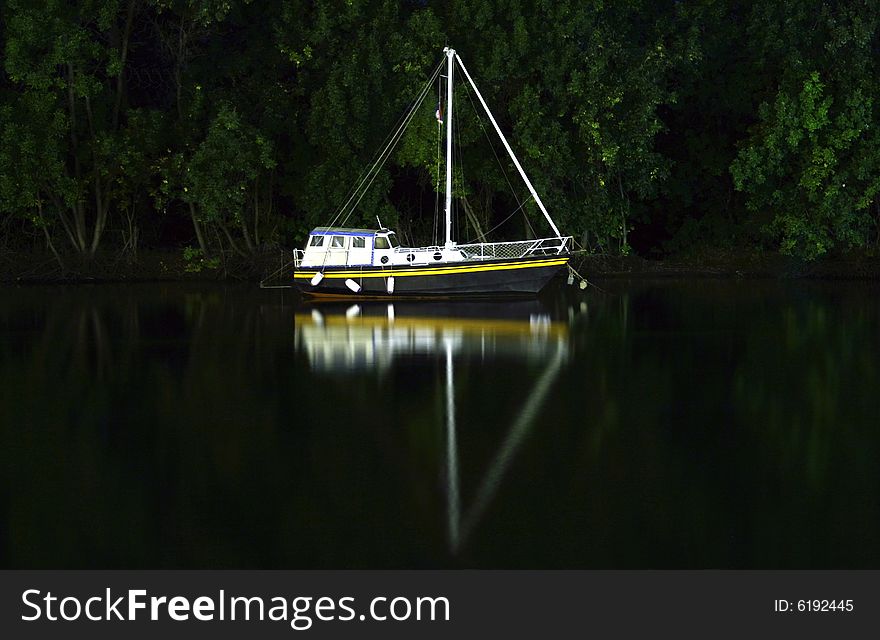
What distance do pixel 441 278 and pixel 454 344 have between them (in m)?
12.8

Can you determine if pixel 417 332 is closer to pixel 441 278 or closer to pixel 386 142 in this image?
pixel 441 278

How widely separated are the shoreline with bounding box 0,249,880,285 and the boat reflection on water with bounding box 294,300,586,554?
40.4 feet

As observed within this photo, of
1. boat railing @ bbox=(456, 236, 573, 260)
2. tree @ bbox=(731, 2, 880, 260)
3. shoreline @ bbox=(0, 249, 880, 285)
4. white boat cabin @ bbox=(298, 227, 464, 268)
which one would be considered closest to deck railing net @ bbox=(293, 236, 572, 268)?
boat railing @ bbox=(456, 236, 573, 260)

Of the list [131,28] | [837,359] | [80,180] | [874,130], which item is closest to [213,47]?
[131,28]

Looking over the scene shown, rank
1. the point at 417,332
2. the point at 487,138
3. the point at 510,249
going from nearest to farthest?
1. the point at 417,332
2. the point at 510,249
3. the point at 487,138

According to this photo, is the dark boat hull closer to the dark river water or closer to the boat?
the boat

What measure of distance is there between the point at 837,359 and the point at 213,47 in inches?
1275

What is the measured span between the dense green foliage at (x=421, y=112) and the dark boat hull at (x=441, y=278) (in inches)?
280

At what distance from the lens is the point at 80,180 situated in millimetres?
48031

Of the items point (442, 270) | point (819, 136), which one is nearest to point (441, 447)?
point (442, 270)

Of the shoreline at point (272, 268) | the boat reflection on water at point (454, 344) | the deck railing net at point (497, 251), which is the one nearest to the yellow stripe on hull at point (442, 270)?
the deck railing net at point (497, 251)

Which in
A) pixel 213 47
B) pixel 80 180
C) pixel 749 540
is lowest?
pixel 749 540

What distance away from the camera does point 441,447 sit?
14789 millimetres

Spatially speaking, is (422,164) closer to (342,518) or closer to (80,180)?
(80,180)
